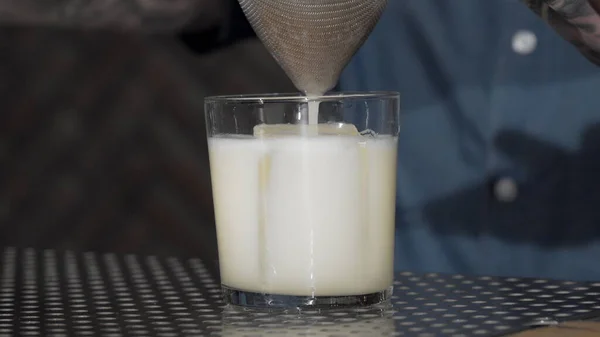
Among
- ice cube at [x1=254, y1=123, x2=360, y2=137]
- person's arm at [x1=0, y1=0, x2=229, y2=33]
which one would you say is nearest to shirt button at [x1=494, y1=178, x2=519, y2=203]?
ice cube at [x1=254, y1=123, x2=360, y2=137]

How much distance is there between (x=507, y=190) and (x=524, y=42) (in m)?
0.12

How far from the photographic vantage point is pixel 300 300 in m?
0.49

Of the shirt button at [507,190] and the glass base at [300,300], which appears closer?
the glass base at [300,300]

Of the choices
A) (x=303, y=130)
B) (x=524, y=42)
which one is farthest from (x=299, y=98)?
(x=524, y=42)

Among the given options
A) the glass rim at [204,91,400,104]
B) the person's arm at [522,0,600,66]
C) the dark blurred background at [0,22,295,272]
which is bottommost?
the dark blurred background at [0,22,295,272]

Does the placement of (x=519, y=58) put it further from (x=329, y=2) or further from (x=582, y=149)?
(x=329, y=2)

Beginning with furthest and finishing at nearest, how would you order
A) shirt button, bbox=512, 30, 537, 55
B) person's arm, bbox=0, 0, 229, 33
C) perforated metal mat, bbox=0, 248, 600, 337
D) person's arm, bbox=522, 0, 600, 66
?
person's arm, bbox=0, 0, 229, 33, shirt button, bbox=512, 30, 537, 55, person's arm, bbox=522, 0, 600, 66, perforated metal mat, bbox=0, 248, 600, 337

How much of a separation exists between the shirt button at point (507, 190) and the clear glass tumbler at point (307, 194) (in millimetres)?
350

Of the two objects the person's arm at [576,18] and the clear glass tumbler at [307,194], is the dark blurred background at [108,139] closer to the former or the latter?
the person's arm at [576,18]

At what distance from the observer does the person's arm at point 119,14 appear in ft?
4.03

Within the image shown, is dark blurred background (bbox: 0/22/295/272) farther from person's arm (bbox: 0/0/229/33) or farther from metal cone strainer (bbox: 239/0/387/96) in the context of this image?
metal cone strainer (bbox: 239/0/387/96)

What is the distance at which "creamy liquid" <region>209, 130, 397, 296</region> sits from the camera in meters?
0.49

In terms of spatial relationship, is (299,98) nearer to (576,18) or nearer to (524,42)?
(576,18)

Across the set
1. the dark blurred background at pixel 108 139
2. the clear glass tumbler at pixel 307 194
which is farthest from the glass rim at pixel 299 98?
the dark blurred background at pixel 108 139
